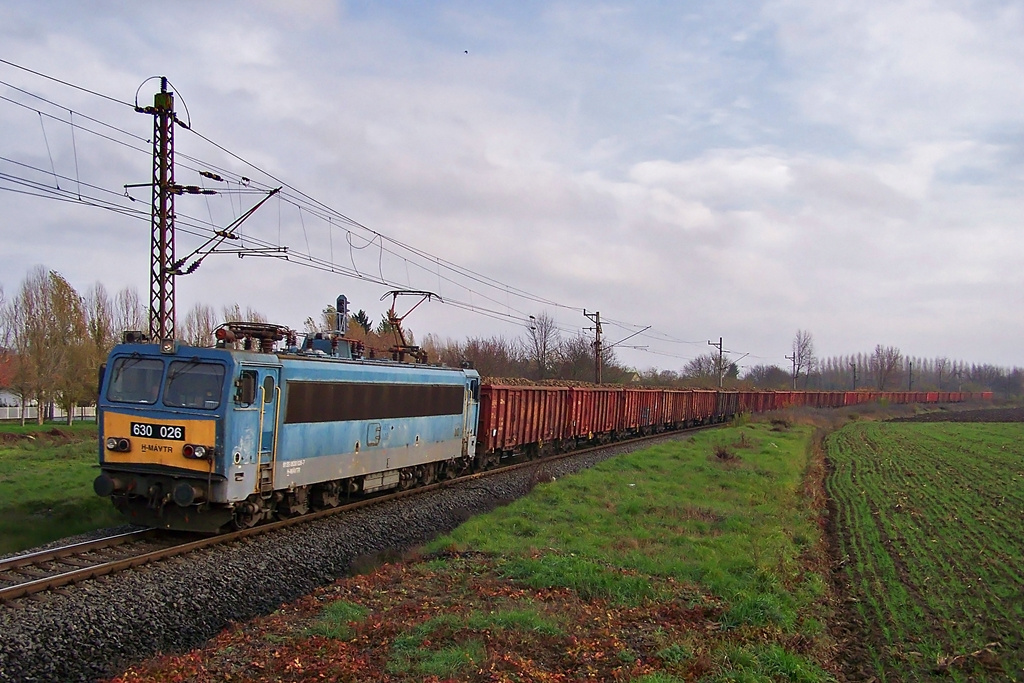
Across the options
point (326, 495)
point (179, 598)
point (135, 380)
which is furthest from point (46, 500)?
point (179, 598)

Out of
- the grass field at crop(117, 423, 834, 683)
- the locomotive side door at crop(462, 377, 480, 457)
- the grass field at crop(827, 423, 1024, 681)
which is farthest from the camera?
the locomotive side door at crop(462, 377, 480, 457)

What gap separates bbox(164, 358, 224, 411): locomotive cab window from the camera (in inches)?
433

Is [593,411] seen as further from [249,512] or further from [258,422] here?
[258,422]

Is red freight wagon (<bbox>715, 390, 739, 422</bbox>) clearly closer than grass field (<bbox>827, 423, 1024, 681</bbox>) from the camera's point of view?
No

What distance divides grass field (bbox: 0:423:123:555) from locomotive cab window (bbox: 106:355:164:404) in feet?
9.27

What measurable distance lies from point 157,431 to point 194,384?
2.83ft

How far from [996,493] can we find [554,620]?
55.2 ft

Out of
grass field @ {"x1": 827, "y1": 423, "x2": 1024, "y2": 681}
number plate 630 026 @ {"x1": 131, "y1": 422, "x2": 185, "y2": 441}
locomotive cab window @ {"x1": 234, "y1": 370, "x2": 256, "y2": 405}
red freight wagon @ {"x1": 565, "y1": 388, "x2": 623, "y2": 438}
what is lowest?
grass field @ {"x1": 827, "y1": 423, "x2": 1024, "y2": 681}

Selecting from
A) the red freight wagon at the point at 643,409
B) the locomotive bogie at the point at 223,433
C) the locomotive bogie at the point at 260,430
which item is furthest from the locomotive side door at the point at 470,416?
the red freight wagon at the point at 643,409

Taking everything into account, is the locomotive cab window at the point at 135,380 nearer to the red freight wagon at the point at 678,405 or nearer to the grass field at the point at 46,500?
the grass field at the point at 46,500

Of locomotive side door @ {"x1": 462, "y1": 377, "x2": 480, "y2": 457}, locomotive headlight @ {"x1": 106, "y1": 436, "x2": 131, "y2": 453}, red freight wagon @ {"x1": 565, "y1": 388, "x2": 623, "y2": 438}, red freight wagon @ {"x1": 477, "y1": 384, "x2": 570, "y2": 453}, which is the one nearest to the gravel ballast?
locomotive headlight @ {"x1": 106, "y1": 436, "x2": 131, "y2": 453}

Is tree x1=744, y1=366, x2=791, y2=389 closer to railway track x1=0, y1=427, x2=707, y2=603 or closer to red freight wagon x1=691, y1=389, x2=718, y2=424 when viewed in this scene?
red freight wagon x1=691, y1=389, x2=718, y2=424

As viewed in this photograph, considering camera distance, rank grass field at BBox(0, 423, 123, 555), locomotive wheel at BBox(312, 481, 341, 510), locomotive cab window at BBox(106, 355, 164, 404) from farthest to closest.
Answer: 1. locomotive wheel at BBox(312, 481, 341, 510)
2. grass field at BBox(0, 423, 123, 555)
3. locomotive cab window at BBox(106, 355, 164, 404)

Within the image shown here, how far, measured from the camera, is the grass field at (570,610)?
681 cm
